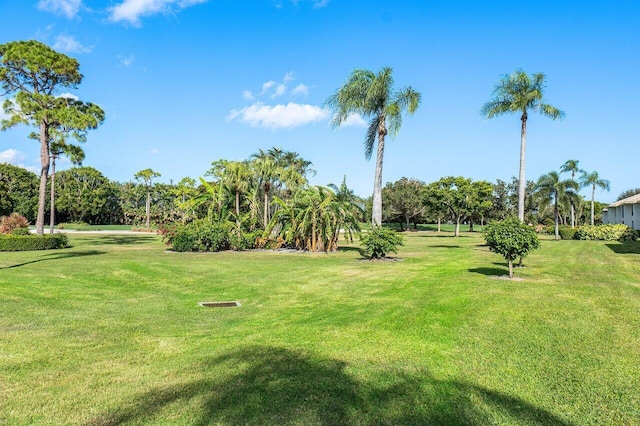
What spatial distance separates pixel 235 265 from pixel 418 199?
169 ft

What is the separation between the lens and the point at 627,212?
141 ft

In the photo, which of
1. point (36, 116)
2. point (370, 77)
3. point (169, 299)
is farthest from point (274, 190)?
point (169, 299)

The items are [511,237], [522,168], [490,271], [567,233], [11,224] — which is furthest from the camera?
Answer: [567,233]

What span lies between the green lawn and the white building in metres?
38.2

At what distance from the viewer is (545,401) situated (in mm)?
4043

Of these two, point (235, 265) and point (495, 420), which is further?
point (235, 265)

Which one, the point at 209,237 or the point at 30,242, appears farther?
the point at 209,237

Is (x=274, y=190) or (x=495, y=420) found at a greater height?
(x=274, y=190)

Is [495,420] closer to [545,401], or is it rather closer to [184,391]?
[545,401]

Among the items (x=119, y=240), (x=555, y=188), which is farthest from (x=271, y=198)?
(x=555, y=188)

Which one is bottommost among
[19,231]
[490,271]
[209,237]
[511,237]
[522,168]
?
[490,271]

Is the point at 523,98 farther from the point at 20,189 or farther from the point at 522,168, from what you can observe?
the point at 20,189

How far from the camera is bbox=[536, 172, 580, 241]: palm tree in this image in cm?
4094

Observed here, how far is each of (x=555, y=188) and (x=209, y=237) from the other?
35772 millimetres
